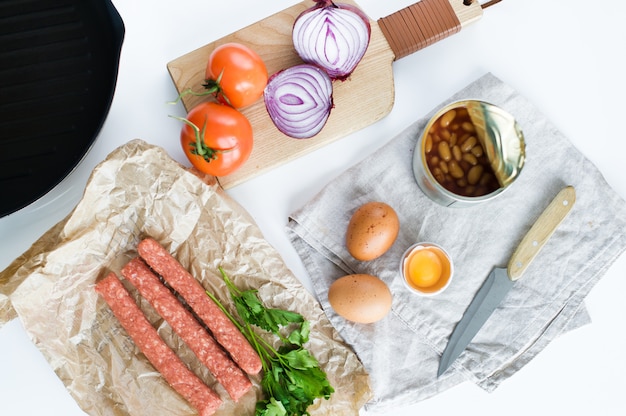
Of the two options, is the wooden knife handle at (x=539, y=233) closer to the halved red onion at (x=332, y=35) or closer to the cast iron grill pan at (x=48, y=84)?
the halved red onion at (x=332, y=35)

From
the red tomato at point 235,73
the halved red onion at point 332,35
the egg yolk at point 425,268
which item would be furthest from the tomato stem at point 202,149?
the egg yolk at point 425,268

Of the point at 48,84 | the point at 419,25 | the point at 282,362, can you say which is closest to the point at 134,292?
the point at 282,362

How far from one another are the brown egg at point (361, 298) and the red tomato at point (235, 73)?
555mm

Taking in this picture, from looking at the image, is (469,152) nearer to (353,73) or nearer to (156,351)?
(353,73)

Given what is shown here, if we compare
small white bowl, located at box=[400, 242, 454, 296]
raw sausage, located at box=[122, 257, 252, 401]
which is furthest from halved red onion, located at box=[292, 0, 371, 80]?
raw sausage, located at box=[122, 257, 252, 401]

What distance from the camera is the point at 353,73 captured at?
1.54 m

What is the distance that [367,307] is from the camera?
1424 mm

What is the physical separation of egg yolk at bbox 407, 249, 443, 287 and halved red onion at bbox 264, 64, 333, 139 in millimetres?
436

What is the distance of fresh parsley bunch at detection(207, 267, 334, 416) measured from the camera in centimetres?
141

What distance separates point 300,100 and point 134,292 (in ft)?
2.25

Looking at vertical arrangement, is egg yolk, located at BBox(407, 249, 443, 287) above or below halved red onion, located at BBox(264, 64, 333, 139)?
below

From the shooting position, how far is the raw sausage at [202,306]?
56.7 inches

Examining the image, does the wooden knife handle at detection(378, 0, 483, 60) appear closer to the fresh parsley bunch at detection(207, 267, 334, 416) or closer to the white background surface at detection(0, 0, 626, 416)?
the white background surface at detection(0, 0, 626, 416)

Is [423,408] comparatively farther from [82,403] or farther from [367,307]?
[82,403]
